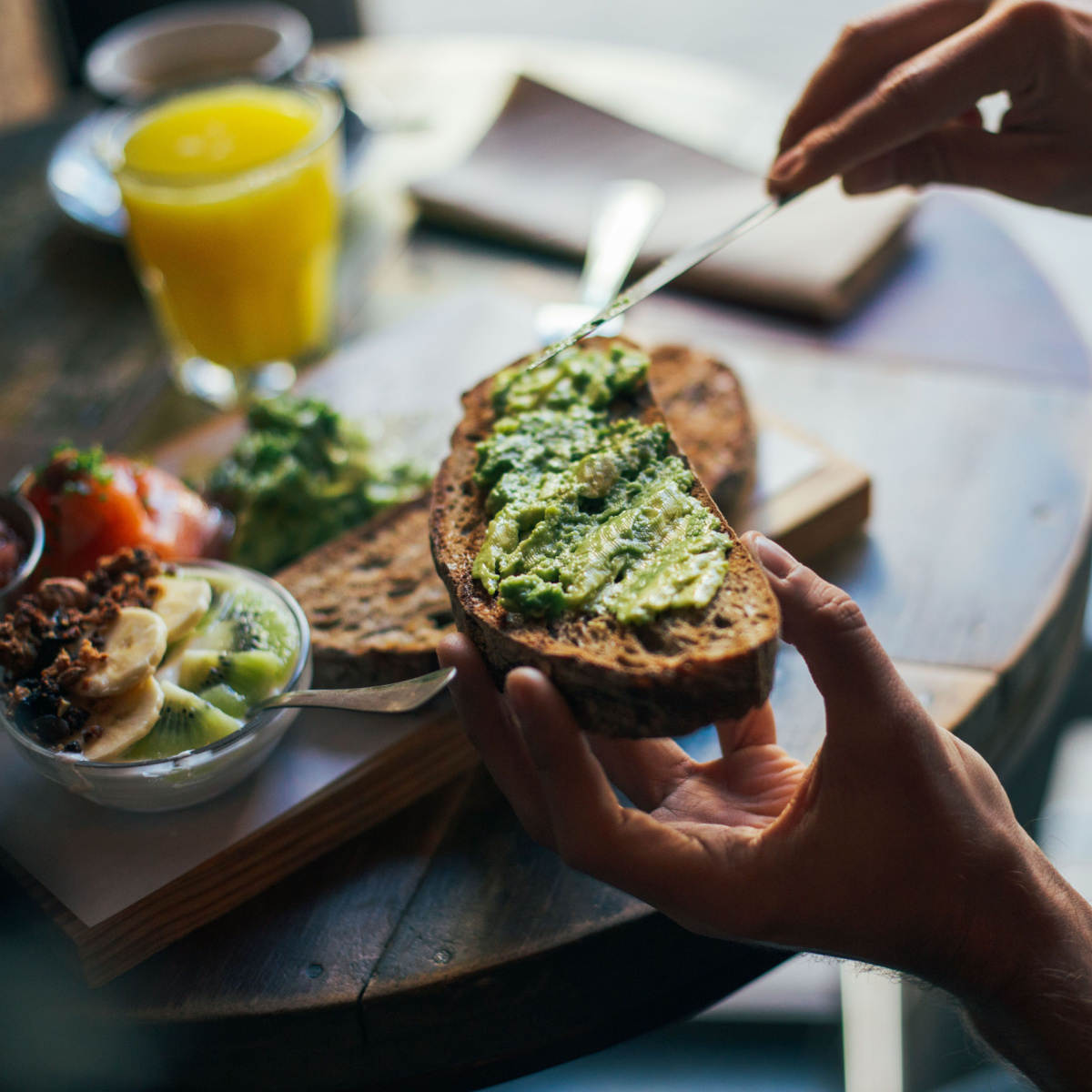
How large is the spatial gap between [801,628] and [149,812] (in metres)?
0.97

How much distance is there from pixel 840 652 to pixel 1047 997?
50 centimetres

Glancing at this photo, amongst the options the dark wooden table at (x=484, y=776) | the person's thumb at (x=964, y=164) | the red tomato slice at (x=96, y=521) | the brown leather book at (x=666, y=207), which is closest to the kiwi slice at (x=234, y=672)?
the dark wooden table at (x=484, y=776)

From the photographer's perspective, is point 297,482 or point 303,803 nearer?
point 303,803

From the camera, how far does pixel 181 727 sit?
141 centimetres

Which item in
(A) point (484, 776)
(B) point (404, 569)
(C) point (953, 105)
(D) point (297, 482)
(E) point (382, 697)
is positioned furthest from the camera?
(D) point (297, 482)

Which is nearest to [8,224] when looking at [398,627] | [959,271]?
[398,627]

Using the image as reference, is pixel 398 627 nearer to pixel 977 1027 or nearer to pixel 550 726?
pixel 550 726

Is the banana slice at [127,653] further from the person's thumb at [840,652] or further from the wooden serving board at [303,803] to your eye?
the person's thumb at [840,652]

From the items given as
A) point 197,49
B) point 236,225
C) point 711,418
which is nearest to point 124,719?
point 711,418

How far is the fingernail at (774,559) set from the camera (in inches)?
49.1

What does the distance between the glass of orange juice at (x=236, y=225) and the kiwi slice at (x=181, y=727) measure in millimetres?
1257

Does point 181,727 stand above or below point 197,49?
below

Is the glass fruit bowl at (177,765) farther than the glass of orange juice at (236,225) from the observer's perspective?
No

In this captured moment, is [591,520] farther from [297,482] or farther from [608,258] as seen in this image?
[608,258]
